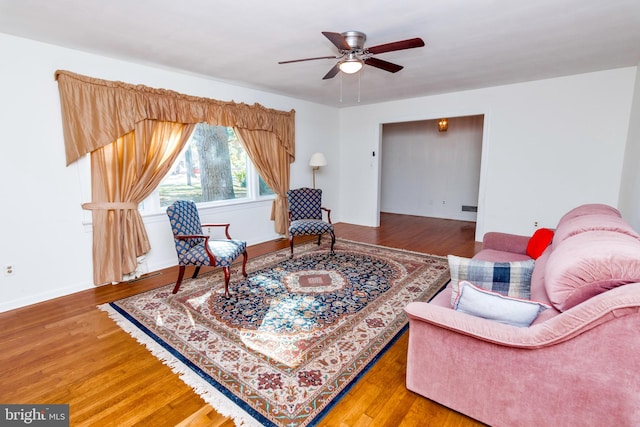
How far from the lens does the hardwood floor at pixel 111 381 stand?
5.48 feet

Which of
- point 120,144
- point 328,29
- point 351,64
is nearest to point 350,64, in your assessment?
point 351,64

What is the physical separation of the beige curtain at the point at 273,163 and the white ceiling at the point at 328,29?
1007 mm

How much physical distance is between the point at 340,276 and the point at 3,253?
3.32m

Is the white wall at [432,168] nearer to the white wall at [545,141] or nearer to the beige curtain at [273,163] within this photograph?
the white wall at [545,141]

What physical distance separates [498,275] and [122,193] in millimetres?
3748

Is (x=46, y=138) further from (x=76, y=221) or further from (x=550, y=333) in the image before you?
(x=550, y=333)

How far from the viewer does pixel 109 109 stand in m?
3.26

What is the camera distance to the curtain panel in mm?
3115

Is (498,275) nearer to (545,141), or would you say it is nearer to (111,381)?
(111,381)

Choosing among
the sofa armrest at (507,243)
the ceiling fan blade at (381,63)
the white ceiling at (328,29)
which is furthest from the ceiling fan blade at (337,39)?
the sofa armrest at (507,243)

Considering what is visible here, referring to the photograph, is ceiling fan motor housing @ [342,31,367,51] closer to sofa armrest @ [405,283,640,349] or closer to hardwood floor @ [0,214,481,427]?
sofa armrest @ [405,283,640,349]

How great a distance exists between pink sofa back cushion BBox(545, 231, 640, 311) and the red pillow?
4.06 feet

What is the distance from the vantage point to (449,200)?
24.4 ft

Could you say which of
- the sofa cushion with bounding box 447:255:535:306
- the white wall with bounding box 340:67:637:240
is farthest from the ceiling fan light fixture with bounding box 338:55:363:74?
the white wall with bounding box 340:67:637:240
